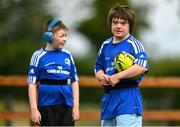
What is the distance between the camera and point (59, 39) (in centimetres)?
741

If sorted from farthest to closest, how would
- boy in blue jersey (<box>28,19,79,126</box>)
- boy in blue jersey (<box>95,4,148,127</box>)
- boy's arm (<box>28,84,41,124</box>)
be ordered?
boy in blue jersey (<box>28,19,79,126</box>)
boy's arm (<box>28,84,41,124</box>)
boy in blue jersey (<box>95,4,148,127</box>)

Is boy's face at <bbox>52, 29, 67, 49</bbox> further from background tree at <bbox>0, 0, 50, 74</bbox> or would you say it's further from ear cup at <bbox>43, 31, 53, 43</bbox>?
background tree at <bbox>0, 0, 50, 74</bbox>

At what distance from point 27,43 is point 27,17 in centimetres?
288

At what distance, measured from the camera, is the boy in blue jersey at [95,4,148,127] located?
6.62 meters

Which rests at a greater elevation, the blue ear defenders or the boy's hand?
the blue ear defenders

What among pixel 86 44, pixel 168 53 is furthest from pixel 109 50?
pixel 86 44

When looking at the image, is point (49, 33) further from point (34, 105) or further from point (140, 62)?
point (140, 62)

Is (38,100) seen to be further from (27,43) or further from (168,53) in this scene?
(168,53)

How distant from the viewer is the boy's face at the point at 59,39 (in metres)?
7.41

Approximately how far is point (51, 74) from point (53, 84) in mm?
111

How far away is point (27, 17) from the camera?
17.9 metres

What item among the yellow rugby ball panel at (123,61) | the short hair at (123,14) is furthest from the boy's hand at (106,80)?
the short hair at (123,14)

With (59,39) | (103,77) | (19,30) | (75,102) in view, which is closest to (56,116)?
(75,102)

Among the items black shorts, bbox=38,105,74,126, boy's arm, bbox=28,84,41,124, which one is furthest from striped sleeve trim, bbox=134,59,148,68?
boy's arm, bbox=28,84,41,124
